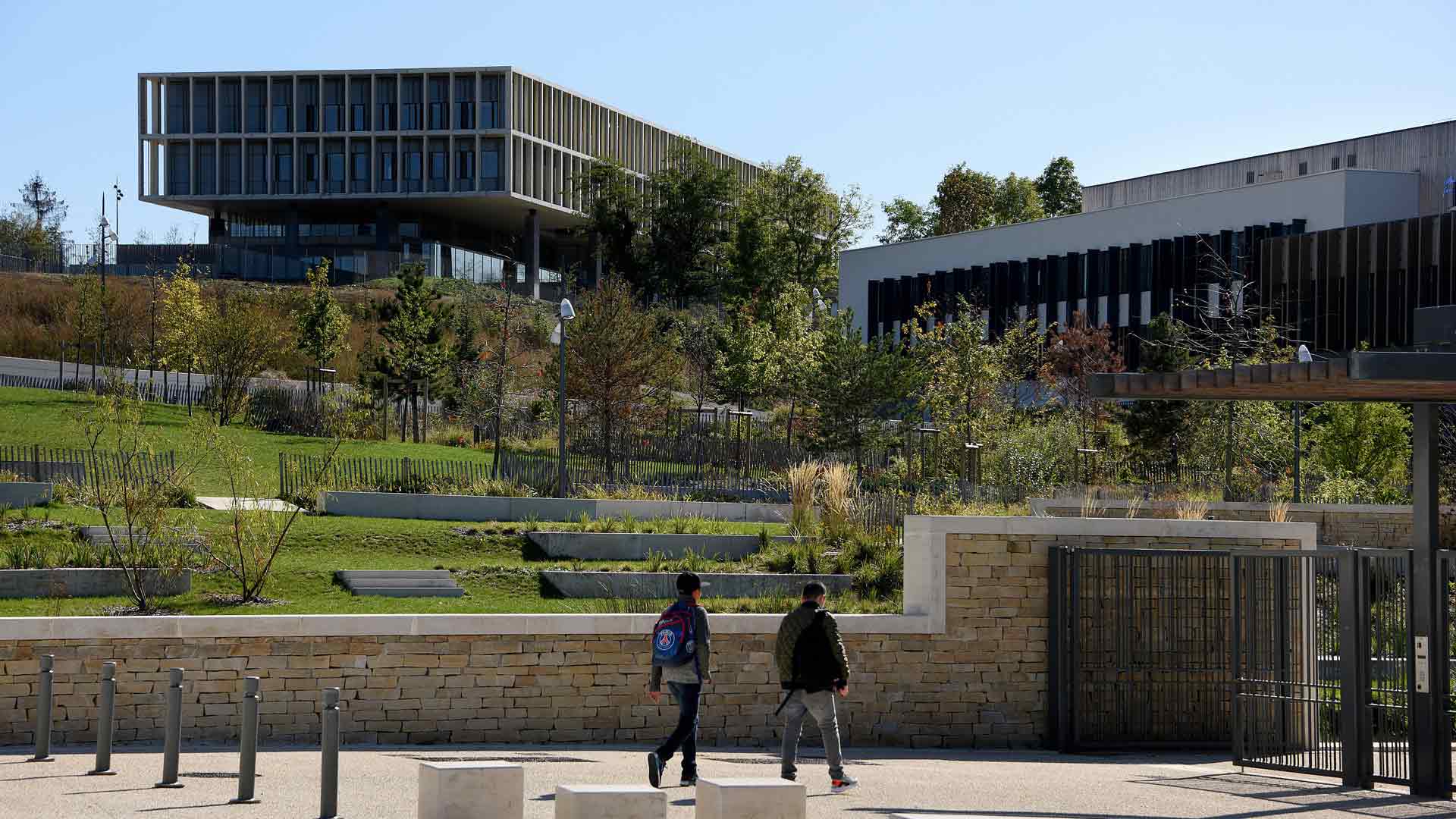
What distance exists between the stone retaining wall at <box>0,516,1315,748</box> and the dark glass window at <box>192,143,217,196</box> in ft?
252

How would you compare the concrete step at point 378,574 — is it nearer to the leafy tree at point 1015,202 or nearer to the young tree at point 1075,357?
the young tree at point 1075,357

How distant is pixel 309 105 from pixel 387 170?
570 centimetres

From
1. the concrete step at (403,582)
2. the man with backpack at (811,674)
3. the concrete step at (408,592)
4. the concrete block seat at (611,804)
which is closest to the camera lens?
the concrete block seat at (611,804)

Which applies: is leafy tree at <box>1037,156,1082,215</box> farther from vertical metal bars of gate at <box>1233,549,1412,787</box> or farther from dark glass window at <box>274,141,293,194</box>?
vertical metal bars of gate at <box>1233,549,1412,787</box>

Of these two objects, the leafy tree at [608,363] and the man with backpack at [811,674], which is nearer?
→ the man with backpack at [811,674]

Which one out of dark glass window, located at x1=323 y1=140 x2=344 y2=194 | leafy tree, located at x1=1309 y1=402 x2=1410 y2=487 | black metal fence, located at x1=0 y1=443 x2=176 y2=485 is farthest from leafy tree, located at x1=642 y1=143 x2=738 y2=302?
black metal fence, located at x1=0 y1=443 x2=176 y2=485

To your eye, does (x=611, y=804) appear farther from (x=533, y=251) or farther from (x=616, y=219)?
(x=533, y=251)

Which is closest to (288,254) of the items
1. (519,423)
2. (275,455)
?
(519,423)

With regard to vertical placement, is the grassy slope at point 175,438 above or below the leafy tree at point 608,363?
below

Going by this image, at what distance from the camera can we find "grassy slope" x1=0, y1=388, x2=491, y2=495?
111 feet

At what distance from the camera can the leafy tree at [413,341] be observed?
4716 cm

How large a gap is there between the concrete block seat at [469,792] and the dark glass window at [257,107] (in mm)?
81612

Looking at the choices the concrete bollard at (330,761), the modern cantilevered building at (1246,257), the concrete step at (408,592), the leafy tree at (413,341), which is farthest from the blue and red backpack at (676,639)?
the modern cantilevered building at (1246,257)

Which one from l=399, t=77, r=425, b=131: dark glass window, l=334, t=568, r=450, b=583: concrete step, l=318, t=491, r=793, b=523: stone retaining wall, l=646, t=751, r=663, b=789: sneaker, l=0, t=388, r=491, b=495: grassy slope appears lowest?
l=646, t=751, r=663, b=789: sneaker
